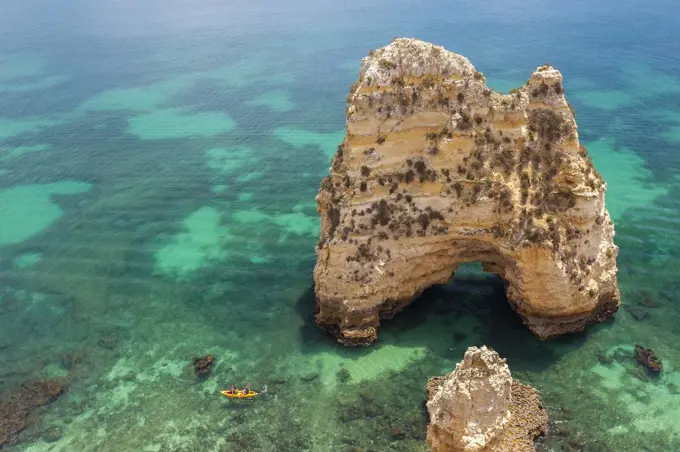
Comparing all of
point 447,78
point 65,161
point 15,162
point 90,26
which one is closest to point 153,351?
point 447,78

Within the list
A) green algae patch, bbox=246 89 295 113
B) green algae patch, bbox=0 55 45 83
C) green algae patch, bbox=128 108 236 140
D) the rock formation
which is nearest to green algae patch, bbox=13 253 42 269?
green algae patch, bbox=128 108 236 140

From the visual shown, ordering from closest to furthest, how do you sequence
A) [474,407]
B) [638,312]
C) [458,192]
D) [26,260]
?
[474,407]
[458,192]
[638,312]
[26,260]

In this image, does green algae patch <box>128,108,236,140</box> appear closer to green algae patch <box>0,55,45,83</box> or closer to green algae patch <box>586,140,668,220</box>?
green algae patch <box>0,55,45,83</box>

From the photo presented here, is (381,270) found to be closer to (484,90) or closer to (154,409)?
(484,90)

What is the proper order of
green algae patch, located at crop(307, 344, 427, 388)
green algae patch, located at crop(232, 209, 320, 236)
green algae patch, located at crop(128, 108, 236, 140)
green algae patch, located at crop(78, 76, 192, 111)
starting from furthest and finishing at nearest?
green algae patch, located at crop(78, 76, 192, 111), green algae patch, located at crop(128, 108, 236, 140), green algae patch, located at crop(232, 209, 320, 236), green algae patch, located at crop(307, 344, 427, 388)

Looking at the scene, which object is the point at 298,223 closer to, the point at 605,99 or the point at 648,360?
the point at 648,360

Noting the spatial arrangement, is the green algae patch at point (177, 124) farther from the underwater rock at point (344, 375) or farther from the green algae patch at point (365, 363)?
the underwater rock at point (344, 375)

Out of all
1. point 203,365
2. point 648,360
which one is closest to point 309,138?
point 203,365
